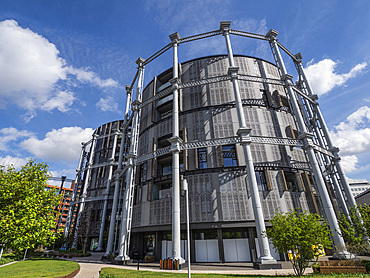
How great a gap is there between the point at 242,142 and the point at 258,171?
5376 millimetres

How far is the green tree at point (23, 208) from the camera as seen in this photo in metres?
11.4

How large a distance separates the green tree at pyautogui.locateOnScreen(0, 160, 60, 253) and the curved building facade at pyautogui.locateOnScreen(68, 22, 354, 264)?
10121 millimetres

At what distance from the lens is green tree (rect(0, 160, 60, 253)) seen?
1141 cm

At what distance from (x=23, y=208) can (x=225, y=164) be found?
1865 centimetres

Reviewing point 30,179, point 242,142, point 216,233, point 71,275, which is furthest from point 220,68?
point 71,275

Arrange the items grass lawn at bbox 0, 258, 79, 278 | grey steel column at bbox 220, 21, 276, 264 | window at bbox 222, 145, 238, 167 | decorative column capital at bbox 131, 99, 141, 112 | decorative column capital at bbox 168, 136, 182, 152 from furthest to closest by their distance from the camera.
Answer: decorative column capital at bbox 131, 99, 141, 112 < window at bbox 222, 145, 238, 167 < decorative column capital at bbox 168, 136, 182, 152 < grey steel column at bbox 220, 21, 276, 264 < grass lawn at bbox 0, 258, 79, 278

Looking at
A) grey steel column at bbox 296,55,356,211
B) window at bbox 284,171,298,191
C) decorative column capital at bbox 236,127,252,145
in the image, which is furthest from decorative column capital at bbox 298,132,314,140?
grey steel column at bbox 296,55,356,211

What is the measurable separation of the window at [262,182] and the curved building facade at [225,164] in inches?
4.2

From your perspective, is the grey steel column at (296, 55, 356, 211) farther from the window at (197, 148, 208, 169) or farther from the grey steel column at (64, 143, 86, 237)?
the grey steel column at (64, 143, 86, 237)

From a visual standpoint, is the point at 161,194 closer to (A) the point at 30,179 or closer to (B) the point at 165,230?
(B) the point at 165,230

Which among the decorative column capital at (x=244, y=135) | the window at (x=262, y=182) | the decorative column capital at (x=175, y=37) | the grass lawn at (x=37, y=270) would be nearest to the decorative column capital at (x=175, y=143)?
the decorative column capital at (x=244, y=135)

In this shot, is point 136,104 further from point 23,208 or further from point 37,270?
point 37,270

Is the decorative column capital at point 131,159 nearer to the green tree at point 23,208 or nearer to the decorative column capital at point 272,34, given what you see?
the green tree at point 23,208

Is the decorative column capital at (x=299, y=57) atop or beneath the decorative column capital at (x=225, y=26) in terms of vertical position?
atop
